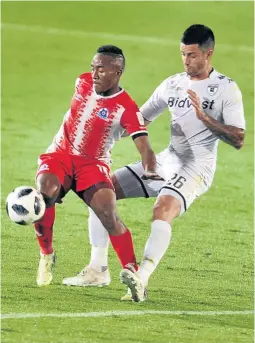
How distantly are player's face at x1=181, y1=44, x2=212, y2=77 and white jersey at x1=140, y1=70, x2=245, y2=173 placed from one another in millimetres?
158

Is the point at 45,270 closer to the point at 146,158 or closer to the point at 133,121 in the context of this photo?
the point at 146,158

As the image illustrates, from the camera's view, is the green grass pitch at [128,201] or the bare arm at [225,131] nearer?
the green grass pitch at [128,201]

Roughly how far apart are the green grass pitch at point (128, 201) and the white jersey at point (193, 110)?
116cm

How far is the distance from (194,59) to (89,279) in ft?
6.74

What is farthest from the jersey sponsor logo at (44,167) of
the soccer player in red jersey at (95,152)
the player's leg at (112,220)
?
the player's leg at (112,220)

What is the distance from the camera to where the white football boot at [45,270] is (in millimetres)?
10539

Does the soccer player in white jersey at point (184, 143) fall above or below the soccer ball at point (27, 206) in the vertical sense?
above

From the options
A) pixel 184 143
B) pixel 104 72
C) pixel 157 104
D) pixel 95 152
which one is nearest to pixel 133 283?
pixel 95 152

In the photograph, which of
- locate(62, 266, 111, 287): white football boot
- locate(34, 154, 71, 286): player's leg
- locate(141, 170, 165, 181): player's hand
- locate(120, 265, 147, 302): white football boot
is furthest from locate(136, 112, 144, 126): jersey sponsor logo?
locate(62, 266, 111, 287): white football boot

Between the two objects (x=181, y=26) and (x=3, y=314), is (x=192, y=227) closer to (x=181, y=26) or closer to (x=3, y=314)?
(x=3, y=314)

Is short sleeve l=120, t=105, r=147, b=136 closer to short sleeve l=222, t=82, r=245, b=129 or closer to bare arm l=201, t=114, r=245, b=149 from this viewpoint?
bare arm l=201, t=114, r=245, b=149

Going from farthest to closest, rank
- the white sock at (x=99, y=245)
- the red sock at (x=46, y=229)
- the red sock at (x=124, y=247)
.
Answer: the white sock at (x=99, y=245), the red sock at (x=46, y=229), the red sock at (x=124, y=247)

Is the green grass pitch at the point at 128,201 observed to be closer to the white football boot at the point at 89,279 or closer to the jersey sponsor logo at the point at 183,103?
the white football boot at the point at 89,279

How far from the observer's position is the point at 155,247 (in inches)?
404
